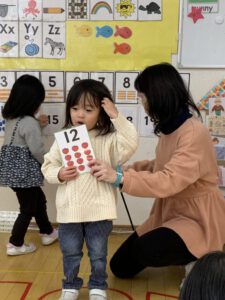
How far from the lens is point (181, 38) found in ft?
7.90

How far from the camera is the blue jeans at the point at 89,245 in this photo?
5.86 ft

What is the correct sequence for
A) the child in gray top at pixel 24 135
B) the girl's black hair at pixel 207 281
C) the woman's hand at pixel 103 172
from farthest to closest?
the child in gray top at pixel 24 135
the woman's hand at pixel 103 172
the girl's black hair at pixel 207 281

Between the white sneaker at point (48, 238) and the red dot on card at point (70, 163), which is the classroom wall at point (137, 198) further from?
the red dot on card at point (70, 163)

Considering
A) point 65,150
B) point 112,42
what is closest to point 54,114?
point 112,42

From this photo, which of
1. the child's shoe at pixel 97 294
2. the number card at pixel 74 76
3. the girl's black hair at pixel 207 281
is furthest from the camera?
the number card at pixel 74 76

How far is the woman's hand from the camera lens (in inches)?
65.5

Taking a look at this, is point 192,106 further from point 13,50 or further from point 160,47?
point 13,50

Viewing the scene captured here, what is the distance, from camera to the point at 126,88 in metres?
2.51

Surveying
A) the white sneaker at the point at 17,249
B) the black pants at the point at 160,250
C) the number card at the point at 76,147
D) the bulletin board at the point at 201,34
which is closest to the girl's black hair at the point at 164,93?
the number card at the point at 76,147

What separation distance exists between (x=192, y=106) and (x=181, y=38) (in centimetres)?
75

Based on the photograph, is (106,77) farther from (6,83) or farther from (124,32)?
(6,83)

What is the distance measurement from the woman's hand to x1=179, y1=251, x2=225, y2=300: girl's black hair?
87 centimetres

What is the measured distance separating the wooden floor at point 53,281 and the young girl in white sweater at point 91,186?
0.18 meters

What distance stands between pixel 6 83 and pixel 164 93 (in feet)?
3.94
